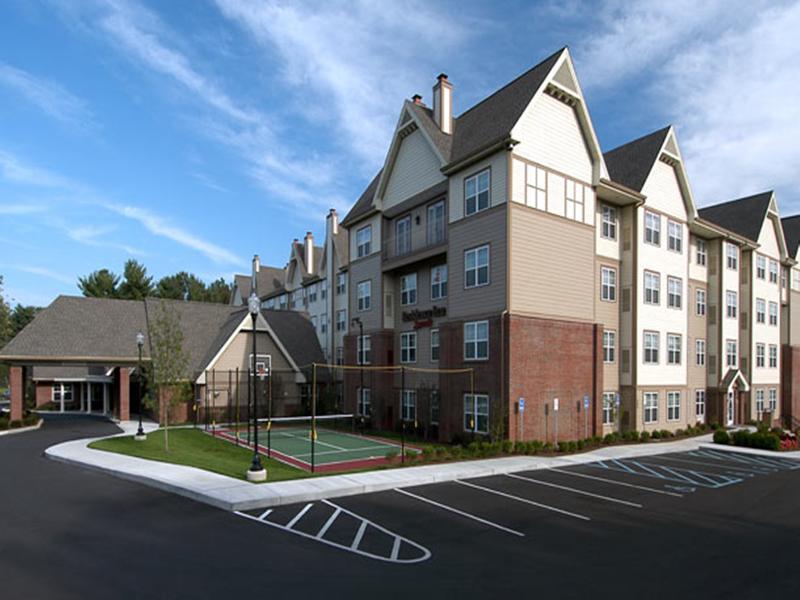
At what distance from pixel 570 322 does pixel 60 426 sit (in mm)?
28121

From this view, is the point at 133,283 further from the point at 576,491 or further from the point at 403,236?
the point at 576,491

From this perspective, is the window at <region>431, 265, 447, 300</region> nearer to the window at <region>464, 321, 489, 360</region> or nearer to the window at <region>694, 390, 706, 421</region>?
the window at <region>464, 321, 489, 360</region>

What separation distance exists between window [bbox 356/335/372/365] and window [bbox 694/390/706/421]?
2001cm

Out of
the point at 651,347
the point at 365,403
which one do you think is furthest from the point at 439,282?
the point at 651,347

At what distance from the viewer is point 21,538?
991 centimetres

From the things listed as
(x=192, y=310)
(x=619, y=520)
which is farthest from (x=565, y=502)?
(x=192, y=310)

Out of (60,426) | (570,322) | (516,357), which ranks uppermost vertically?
(570,322)

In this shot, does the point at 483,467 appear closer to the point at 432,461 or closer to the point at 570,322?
the point at 432,461

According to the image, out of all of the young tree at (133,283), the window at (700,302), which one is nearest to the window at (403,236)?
the window at (700,302)

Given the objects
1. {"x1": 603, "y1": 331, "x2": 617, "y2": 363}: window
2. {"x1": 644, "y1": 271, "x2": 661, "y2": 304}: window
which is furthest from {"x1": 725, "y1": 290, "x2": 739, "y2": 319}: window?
{"x1": 603, "y1": 331, "x2": 617, "y2": 363}: window

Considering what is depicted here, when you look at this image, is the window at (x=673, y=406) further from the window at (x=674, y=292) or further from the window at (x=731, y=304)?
the window at (x=731, y=304)

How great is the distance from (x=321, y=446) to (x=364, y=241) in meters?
14.2

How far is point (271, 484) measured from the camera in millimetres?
14438

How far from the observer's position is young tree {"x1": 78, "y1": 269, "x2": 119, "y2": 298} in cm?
6275
